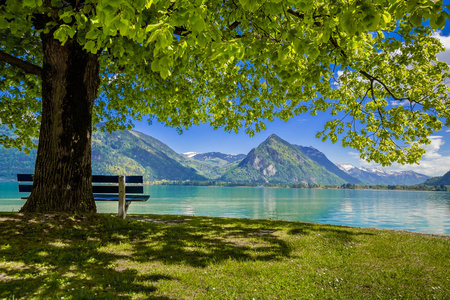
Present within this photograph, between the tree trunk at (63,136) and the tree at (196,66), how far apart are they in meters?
0.03

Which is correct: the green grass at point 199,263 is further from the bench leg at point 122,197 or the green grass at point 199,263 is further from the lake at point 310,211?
the lake at point 310,211

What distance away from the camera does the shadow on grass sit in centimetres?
497

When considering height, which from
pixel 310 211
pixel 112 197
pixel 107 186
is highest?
pixel 107 186

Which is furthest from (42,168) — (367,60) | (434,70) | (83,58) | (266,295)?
(434,70)

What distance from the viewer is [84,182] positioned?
9055 mm

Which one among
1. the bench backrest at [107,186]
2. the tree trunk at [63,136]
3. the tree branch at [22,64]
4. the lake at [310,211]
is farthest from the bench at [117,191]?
the lake at [310,211]

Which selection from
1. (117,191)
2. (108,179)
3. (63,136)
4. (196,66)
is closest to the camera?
(63,136)

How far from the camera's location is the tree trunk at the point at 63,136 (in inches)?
335

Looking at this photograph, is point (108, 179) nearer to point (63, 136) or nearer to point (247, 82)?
point (63, 136)

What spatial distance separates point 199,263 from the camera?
665cm

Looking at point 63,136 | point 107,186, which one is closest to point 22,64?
point 63,136

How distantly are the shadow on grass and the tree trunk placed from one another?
0.67 metres

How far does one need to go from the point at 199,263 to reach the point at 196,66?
1034 cm

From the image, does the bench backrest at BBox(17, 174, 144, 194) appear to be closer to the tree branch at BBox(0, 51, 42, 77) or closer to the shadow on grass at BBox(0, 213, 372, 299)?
the shadow on grass at BBox(0, 213, 372, 299)
